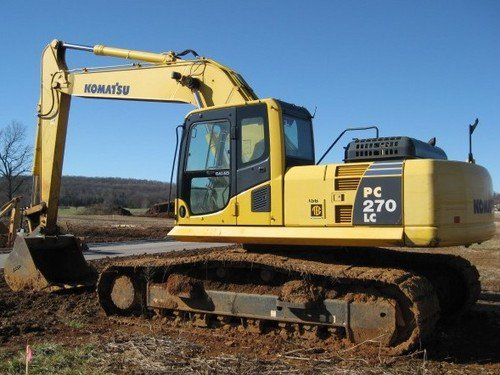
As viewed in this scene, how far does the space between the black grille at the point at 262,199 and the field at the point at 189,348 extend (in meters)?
1.72

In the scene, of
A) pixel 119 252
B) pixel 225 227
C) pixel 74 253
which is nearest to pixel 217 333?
pixel 225 227

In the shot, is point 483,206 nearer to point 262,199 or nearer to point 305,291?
point 305,291

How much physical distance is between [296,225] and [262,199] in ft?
1.92

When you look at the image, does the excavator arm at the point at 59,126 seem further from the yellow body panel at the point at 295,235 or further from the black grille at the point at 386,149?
the black grille at the point at 386,149

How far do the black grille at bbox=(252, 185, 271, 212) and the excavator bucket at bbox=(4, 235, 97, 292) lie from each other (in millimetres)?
4791

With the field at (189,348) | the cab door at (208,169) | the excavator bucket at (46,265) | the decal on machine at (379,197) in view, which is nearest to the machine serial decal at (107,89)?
the cab door at (208,169)

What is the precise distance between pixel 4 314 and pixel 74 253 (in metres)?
2.54

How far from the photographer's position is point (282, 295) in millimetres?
7676

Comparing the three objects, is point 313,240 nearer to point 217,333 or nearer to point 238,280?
point 238,280

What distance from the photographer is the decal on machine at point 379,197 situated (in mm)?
6938

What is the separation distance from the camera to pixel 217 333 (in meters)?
8.14

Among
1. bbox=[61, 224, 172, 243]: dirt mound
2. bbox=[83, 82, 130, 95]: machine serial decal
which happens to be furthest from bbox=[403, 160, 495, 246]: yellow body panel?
bbox=[61, 224, 172, 243]: dirt mound

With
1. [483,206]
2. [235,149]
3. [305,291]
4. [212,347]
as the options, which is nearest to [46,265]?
[212,347]

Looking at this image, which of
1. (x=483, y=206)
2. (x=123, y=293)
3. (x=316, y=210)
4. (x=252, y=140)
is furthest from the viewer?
(x=123, y=293)
